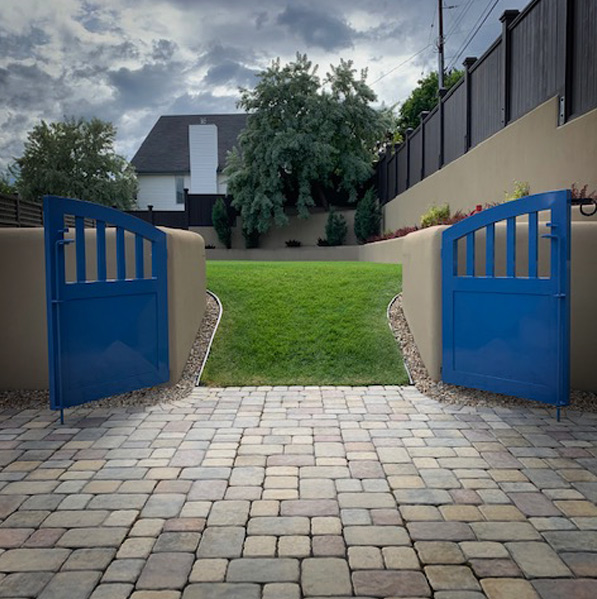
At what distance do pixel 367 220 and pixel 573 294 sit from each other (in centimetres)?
1733

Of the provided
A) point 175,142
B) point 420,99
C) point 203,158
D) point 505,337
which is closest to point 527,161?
point 505,337

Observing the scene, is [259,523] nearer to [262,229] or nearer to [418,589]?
[418,589]

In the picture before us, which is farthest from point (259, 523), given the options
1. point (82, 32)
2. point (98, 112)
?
point (98, 112)

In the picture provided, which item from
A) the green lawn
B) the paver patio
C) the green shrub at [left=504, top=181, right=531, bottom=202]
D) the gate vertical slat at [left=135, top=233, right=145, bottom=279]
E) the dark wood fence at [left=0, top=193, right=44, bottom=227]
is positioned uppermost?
the dark wood fence at [left=0, top=193, right=44, bottom=227]

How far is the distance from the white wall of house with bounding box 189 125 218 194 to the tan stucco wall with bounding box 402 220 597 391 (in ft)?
96.9

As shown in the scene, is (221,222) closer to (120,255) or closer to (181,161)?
(181,161)

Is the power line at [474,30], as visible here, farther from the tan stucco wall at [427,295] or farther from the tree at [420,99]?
the tan stucco wall at [427,295]

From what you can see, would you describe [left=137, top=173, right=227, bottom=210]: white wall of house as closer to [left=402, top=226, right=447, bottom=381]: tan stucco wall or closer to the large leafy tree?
the large leafy tree

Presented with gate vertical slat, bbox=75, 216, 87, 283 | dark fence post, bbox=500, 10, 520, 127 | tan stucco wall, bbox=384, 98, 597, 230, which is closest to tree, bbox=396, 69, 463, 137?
tan stucco wall, bbox=384, 98, 597, 230

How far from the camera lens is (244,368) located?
A: 6.60m

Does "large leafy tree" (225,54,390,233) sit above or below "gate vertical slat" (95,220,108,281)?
above

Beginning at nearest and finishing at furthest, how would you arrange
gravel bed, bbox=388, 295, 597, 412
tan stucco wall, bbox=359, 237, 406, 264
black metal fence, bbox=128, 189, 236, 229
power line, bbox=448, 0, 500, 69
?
gravel bed, bbox=388, 295, 597, 412
tan stucco wall, bbox=359, 237, 406, 264
power line, bbox=448, 0, 500, 69
black metal fence, bbox=128, 189, 236, 229

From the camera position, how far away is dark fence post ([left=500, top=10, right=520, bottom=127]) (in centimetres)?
983

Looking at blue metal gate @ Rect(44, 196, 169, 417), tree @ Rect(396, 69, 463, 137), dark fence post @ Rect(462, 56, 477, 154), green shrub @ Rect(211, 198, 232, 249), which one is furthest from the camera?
tree @ Rect(396, 69, 463, 137)
